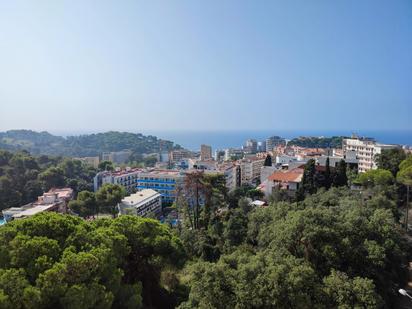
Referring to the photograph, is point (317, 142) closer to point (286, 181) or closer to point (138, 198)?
point (286, 181)

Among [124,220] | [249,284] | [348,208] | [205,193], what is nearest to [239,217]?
[205,193]

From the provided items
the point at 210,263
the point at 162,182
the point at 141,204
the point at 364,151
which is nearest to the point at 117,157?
the point at 162,182

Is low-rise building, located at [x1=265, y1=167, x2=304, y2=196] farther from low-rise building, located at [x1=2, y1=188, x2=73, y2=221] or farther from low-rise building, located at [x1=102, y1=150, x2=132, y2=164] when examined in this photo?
low-rise building, located at [x1=102, y1=150, x2=132, y2=164]

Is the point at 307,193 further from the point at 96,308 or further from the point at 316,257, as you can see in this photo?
the point at 96,308

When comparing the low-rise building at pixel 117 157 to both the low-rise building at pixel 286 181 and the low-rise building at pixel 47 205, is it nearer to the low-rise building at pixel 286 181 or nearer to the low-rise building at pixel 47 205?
the low-rise building at pixel 47 205

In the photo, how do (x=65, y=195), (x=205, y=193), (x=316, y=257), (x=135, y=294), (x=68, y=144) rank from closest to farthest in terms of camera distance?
1. (x=135, y=294)
2. (x=316, y=257)
3. (x=205, y=193)
4. (x=65, y=195)
5. (x=68, y=144)

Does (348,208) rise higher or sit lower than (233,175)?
higher

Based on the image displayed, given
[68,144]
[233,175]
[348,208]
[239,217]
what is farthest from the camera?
[68,144]

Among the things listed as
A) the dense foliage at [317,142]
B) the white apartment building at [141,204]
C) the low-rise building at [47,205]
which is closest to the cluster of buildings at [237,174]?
the white apartment building at [141,204]
